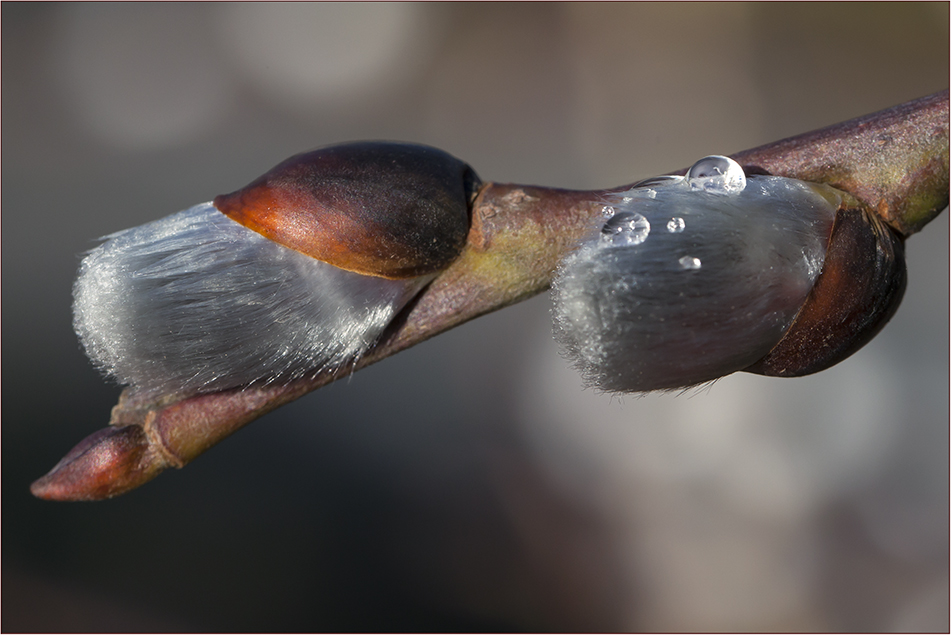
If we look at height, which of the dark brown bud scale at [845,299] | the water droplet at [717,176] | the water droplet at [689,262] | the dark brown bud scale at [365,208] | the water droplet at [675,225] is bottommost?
the dark brown bud scale at [845,299]

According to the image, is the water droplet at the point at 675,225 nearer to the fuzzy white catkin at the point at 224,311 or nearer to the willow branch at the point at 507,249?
the willow branch at the point at 507,249

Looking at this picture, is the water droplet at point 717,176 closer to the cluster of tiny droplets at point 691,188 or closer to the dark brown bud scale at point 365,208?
the cluster of tiny droplets at point 691,188

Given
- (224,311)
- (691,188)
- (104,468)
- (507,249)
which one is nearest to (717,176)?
(691,188)

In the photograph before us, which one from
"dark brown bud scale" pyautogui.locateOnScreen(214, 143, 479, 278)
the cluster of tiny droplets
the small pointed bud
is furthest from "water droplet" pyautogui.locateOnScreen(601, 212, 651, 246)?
the small pointed bud

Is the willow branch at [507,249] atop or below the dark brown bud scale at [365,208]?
below

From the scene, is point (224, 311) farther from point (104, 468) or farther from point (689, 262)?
point (689, 262)

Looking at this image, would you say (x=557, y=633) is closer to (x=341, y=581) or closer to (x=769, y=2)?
(x=341, y=581)

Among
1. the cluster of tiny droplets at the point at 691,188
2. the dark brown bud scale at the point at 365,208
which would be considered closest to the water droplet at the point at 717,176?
the cluster of tiny droplets at the point at 691,188
